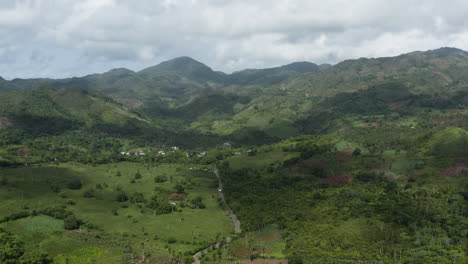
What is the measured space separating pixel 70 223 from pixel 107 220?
53.5 feet

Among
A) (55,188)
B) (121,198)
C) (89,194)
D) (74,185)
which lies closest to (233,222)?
(121,198)

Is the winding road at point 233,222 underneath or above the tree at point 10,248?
underneath

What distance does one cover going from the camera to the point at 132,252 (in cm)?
11375

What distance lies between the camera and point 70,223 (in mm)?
134750

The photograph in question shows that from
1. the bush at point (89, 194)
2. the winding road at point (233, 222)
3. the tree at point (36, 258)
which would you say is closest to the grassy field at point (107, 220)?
the bush at point (89, 194)

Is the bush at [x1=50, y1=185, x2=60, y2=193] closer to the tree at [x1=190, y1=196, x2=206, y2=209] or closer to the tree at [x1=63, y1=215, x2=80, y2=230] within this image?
the tree at [x1=63, y1=215, x2=80, y2=230]

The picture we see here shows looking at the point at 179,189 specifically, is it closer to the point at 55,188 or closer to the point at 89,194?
the point at 89,194

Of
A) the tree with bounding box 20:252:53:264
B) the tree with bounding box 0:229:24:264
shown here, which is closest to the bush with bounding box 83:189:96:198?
the tree with bounding box 0:229:24:264

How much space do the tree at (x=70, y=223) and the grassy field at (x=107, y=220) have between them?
75.9 inches

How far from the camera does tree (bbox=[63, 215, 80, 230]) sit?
134 m

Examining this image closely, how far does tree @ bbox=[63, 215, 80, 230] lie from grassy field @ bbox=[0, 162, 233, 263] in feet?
6.32

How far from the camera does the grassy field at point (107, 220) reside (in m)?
118

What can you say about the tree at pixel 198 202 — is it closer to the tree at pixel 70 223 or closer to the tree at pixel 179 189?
the tree at pixel 179 189

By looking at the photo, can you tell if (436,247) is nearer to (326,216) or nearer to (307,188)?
(326,216)
